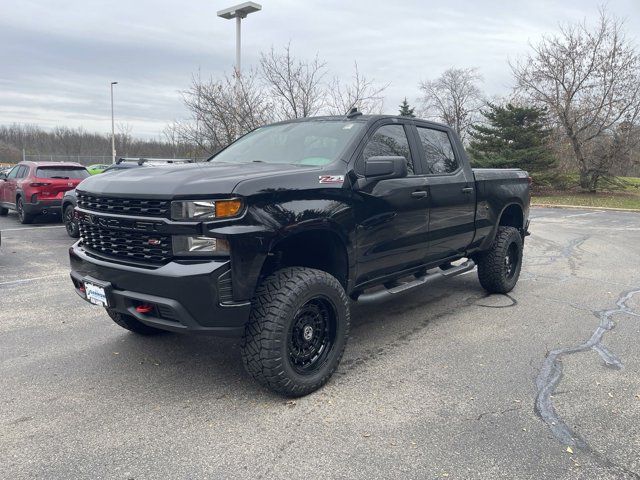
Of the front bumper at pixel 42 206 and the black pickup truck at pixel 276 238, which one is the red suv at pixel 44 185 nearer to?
the front bumper at pixel 42 206

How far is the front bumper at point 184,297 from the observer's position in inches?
121

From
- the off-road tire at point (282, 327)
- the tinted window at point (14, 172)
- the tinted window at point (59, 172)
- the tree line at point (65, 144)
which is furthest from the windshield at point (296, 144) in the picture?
the tree line at point (65, 144)

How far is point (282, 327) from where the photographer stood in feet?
10.8

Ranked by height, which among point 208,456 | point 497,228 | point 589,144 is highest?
point 589,144

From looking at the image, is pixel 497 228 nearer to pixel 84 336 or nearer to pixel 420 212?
pixel 420 212


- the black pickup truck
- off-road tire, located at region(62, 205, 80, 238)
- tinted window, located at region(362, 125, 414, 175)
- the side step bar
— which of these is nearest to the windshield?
the black pickup truck

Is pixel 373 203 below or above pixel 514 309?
above

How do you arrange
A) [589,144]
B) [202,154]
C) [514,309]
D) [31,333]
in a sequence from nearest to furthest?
[31,333] < [514,309] < [202,154] < [589,144]

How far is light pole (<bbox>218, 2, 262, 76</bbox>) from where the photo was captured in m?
14.5

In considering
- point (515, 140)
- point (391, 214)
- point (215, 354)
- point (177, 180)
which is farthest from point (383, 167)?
point (515, 140)

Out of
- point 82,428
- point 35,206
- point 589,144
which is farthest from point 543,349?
point 589,144

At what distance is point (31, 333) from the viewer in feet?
15.9

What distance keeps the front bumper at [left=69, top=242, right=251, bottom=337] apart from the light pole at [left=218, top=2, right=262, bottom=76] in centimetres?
1265

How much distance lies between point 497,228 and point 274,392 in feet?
12.6
